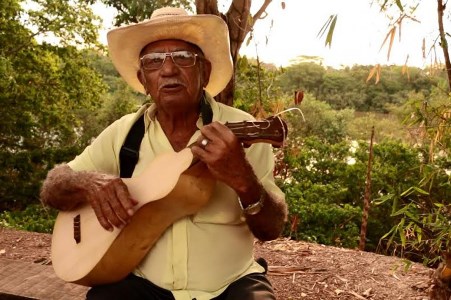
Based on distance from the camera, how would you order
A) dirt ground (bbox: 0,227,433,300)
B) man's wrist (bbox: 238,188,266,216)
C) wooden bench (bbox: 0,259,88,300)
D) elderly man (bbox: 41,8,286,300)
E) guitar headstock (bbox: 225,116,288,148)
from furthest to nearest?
dirt ground (bbox: 0,227,433,300) < wooden bench (bbox: 0,259,88,300) < elderly man (bbox: 41,8,286,300) < man's wrist (bbox: 238,188,266,216) < guitar headstock (bbox: 225,116,288,148)

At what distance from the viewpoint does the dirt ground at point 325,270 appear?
3.39 m

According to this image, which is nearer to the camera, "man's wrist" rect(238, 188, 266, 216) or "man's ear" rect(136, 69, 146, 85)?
"man's wrist" rect(238, 188, 266, 216)

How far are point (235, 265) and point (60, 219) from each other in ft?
2.42

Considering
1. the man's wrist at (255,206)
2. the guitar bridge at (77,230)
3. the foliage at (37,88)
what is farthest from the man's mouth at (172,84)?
the foliage at (37,88)

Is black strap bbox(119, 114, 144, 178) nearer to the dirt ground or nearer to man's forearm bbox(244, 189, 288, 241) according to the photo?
man's forearm bbox(244, 189, 288, 241)

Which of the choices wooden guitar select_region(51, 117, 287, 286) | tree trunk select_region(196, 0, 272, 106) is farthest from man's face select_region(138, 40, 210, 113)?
tree trunk select_region(196, 0, 272, 106)

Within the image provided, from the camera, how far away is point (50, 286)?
113 inches

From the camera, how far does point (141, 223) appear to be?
1.98 m

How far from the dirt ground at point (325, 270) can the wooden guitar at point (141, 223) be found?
61.4 inches

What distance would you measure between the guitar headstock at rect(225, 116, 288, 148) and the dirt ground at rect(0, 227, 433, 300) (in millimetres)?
1711

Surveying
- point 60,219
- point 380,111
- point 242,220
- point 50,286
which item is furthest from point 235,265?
point 380,111

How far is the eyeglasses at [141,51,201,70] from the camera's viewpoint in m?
2.10

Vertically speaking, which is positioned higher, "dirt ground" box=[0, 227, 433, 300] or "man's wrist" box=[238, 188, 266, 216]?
"man's wrist" box=[238, 188, 266, 216]

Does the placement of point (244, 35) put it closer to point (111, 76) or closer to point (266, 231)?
point (266, 231)
